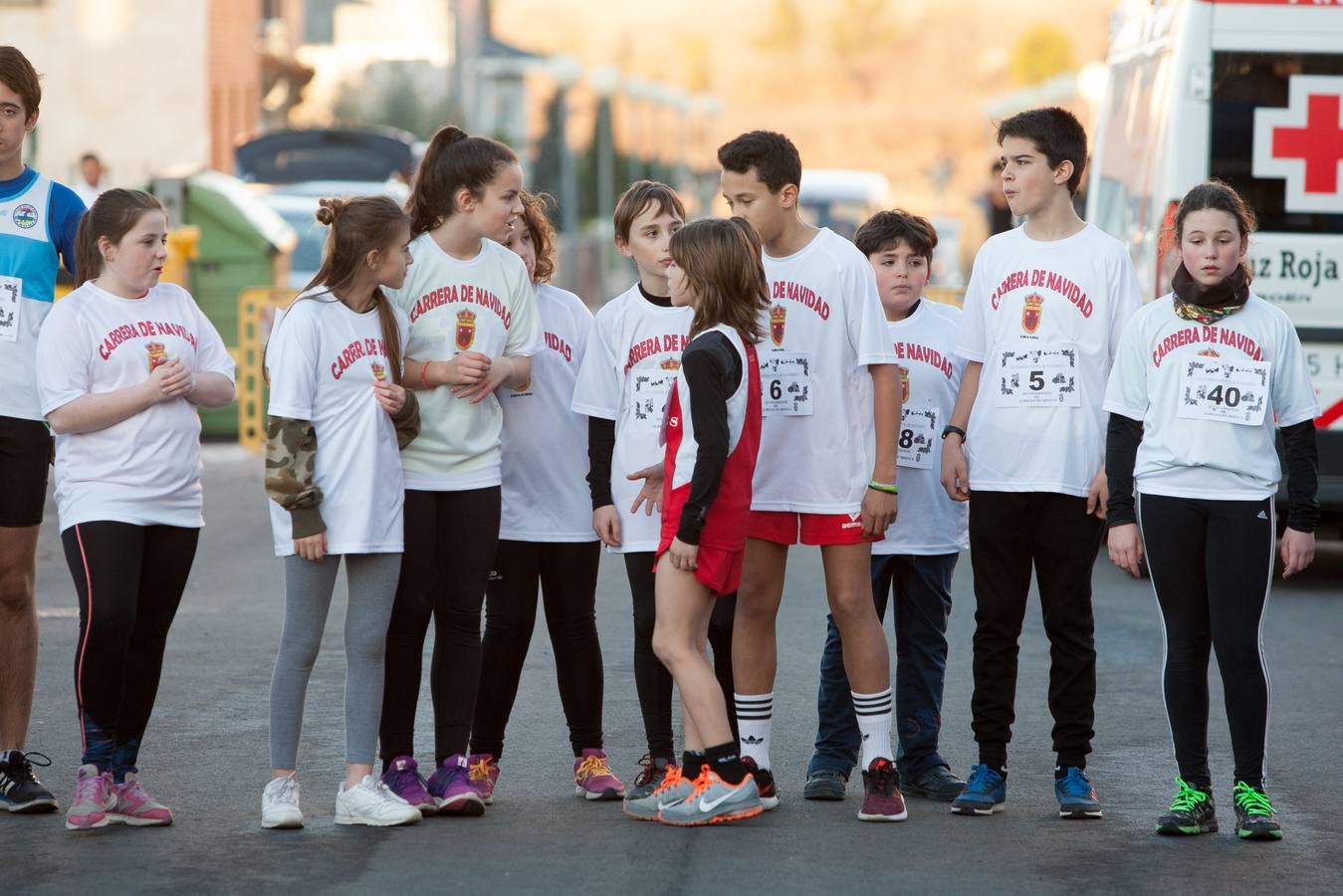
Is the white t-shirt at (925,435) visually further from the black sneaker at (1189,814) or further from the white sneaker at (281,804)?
the white sneaker at (281,804)

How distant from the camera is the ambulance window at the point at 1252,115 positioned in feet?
31.9

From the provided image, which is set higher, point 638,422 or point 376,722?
point 638,422

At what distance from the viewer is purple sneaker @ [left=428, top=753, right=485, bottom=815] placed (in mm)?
5684

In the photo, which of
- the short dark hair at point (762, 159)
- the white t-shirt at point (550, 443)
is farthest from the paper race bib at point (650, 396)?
the short dark hair at point (762, 159)

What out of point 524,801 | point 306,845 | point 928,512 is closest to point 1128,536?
point 928,512

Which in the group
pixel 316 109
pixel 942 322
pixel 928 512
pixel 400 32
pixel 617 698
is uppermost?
pixel 400 32

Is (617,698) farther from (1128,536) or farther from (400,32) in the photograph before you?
(400,32)

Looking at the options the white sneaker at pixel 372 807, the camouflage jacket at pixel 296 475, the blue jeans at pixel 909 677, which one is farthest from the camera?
the blue jeans at pixel 909 677

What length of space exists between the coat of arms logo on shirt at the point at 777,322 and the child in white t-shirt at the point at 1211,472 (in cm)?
91

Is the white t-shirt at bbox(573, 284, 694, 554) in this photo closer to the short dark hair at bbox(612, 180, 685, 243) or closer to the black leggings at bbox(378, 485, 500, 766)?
the short dark hair at bbox(612, 180, 685, 243)

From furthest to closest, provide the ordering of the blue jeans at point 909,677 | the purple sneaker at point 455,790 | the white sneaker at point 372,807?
1. the blue jeans at point 909,677
2. the purple sneaker at point 455,790
3. the white sneaker at point 372,807

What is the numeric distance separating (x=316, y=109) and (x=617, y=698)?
4262 centimetres

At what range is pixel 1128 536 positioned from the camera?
18.3ft

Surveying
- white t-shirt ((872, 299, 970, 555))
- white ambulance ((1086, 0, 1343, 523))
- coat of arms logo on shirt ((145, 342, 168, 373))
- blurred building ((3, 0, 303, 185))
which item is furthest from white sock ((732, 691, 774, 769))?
blurred building ((3, 0, 303, 185))
